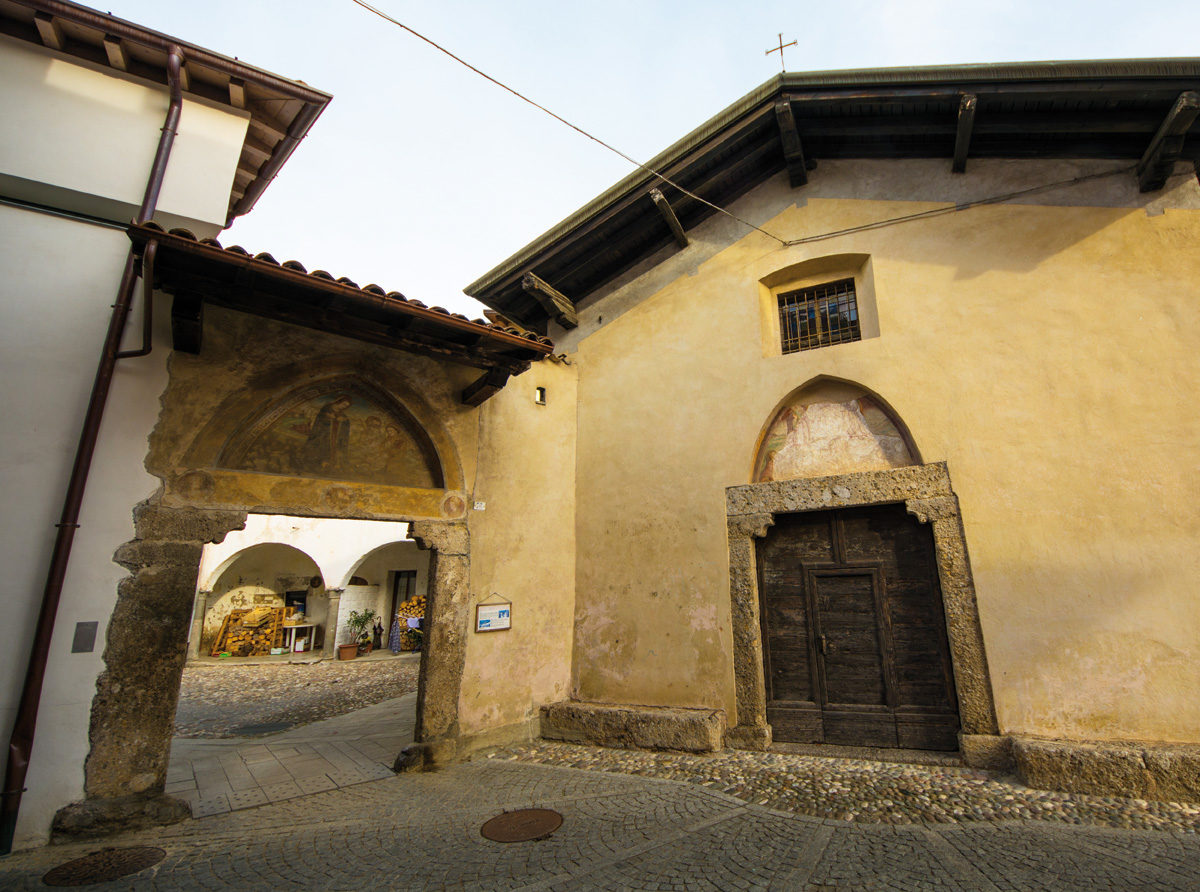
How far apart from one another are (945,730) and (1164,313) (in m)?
3.93

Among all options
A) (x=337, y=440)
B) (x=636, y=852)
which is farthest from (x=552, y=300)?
(x=636, y=852)

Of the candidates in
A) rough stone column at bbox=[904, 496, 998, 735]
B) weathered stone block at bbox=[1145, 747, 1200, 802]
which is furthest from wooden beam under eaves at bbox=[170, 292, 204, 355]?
weathered stone block at bbox=[1145, 747, 1200, 802]

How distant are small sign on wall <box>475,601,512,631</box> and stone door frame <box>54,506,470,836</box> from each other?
2.24 meters

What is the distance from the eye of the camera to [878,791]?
4250 mm

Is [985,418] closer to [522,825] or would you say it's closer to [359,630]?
[522,825]

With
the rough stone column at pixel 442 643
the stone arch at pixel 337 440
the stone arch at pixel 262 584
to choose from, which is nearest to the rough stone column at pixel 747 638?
the rough stone column at pixel 442 643

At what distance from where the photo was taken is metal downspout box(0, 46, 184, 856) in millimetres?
3482

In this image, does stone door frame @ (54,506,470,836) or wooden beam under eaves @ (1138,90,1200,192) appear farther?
wooden beam under eaves @ (1138,90,1200,192)

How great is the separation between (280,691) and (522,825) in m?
7.94

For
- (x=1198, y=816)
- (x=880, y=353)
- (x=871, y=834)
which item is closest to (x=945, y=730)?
(x=1198, y=816)

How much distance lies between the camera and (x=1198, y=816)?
3664 mm

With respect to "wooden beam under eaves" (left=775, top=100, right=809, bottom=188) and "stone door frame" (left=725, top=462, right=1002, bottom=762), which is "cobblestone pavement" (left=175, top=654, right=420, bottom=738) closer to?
"stone door frame" (left=725, top=462, right=1002, bottom=762)

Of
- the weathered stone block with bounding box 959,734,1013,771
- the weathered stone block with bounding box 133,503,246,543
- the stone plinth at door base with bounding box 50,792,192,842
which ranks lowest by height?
the stone plinth at door base with bounding box 50,792,192,842

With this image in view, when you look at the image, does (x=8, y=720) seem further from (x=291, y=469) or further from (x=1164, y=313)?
(x=1164, y=313)
